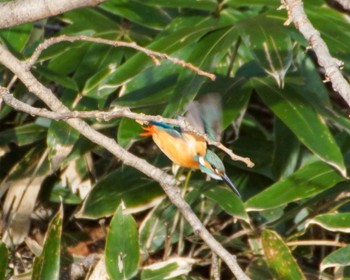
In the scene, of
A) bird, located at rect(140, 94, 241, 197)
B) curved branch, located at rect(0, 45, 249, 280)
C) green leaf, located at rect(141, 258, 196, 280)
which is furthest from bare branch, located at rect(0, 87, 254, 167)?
green leaf, located at rect(141, 258, 196, 280)

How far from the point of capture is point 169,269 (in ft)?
8.21

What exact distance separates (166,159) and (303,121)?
0.45 m

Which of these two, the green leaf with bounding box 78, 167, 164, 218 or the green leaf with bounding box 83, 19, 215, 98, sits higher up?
the green leaf with bounding box 83, 19, 215, 98

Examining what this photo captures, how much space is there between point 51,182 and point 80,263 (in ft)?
1.44

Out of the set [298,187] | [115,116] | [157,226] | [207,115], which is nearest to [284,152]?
[298,187]

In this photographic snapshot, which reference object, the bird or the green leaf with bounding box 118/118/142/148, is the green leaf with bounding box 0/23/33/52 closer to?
the green leaf with bounding box 118/118/142/148

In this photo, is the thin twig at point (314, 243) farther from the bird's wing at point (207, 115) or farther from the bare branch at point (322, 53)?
the bare branch at point (322, 53)

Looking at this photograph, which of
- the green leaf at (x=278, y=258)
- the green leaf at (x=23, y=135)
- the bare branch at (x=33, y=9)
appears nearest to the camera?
the bare branch at (x=33, y=9)

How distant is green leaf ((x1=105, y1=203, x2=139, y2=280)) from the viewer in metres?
2.39

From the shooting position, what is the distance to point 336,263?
2.35m

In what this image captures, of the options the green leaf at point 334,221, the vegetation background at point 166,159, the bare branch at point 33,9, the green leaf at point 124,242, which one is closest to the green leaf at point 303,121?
the vegetation background at point 166,159

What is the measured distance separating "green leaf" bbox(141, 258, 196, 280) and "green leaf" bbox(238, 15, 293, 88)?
1.72 feet

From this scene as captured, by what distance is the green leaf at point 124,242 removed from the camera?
7.83 feet

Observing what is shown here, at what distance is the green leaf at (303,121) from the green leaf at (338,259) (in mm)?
195
